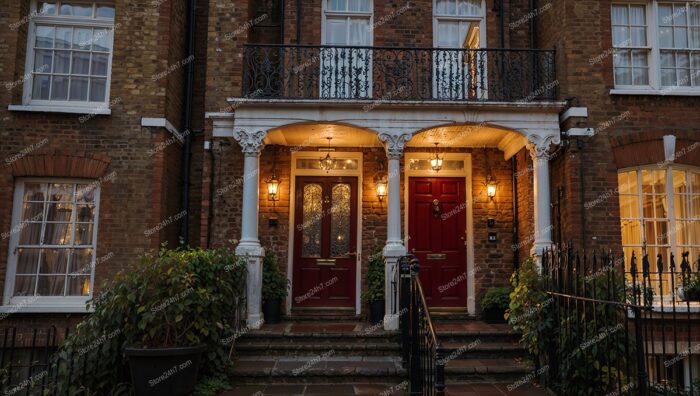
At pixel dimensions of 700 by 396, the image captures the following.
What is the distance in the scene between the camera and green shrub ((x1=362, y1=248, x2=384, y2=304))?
789cm

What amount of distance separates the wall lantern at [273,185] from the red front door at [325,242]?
446mm

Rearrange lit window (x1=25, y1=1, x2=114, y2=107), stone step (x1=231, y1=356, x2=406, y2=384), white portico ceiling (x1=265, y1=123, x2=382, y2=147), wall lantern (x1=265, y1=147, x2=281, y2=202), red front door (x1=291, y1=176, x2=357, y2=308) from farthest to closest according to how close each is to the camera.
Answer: red front door (x1=291, y1=176, x2=357, y2=308)
wall lantern (x1=265, y1=147, x2=281, y2=202)
lit window (x1=25, y1=1, x2=114, y2=107)
white portico ceiling (x1=265, y1=123, x2=382, y2=147)
stone step (x1=231, y1=356, x2=406, y2=384)

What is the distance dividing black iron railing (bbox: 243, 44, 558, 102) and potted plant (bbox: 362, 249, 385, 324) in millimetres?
2700

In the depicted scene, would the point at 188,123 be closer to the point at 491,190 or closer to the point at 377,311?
the point at 377,311

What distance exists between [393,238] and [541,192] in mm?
2475

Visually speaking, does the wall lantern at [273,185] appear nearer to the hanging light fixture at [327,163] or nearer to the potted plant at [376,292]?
the hanging light fixture at [327,163]

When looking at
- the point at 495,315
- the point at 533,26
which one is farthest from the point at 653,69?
the point at 495,315

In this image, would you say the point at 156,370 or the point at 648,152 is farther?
the point at 648,152

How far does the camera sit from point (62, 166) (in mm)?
8062

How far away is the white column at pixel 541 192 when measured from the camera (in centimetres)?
782

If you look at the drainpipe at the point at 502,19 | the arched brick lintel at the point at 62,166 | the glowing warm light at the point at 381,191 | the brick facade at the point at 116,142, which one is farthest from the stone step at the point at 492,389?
the arched brick lintel at the point at 62,166

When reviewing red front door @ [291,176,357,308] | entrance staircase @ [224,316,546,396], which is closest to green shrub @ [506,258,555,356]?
entrance staircase @ [224,316,546,396]

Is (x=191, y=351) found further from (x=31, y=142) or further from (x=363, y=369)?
(x=31, y=142)

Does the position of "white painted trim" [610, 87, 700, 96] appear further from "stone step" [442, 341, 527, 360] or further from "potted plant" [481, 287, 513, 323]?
"stone step" [442, 341, 527, 360]
